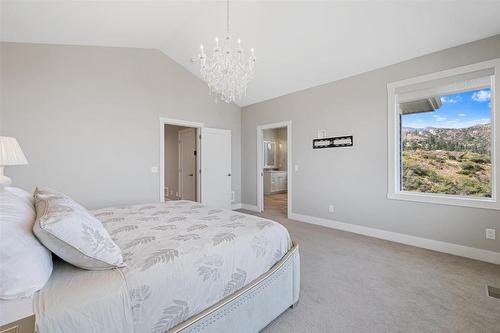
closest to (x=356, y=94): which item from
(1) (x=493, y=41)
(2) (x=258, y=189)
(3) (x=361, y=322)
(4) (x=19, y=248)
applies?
(1) (x=493, y=41)

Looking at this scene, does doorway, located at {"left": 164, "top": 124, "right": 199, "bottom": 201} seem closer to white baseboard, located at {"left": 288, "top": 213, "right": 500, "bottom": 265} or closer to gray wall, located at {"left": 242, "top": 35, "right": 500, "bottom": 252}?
gray wall, located at {"left": 242, "top": 35, "right": 500, "bottom": 252}

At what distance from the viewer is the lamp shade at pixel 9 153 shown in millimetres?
2297

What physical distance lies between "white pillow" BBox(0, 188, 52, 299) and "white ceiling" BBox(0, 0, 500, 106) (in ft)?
9.23

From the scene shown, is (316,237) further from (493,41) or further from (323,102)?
(493,41)

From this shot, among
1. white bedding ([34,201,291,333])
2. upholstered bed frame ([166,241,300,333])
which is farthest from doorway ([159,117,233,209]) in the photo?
upholstered bed frame ([166,241,300,333])

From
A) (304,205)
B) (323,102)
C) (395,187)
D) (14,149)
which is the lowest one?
(304,205)

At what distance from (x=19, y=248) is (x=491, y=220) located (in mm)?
4079

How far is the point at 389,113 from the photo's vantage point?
3.30 m

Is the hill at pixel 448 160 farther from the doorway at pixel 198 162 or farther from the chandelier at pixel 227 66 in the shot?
the doorway at pixel 198 162

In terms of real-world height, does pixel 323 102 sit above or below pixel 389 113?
above

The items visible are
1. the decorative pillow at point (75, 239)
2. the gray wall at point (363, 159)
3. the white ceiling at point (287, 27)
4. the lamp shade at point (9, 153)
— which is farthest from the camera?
the gray wall at point (363, 159)

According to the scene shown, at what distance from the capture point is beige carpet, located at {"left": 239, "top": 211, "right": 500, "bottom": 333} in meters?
1.62

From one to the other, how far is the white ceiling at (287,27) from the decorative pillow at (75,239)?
283 centimetres

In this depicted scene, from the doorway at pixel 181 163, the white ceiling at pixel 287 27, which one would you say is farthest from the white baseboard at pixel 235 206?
the white ceiling at pixel 287 27
